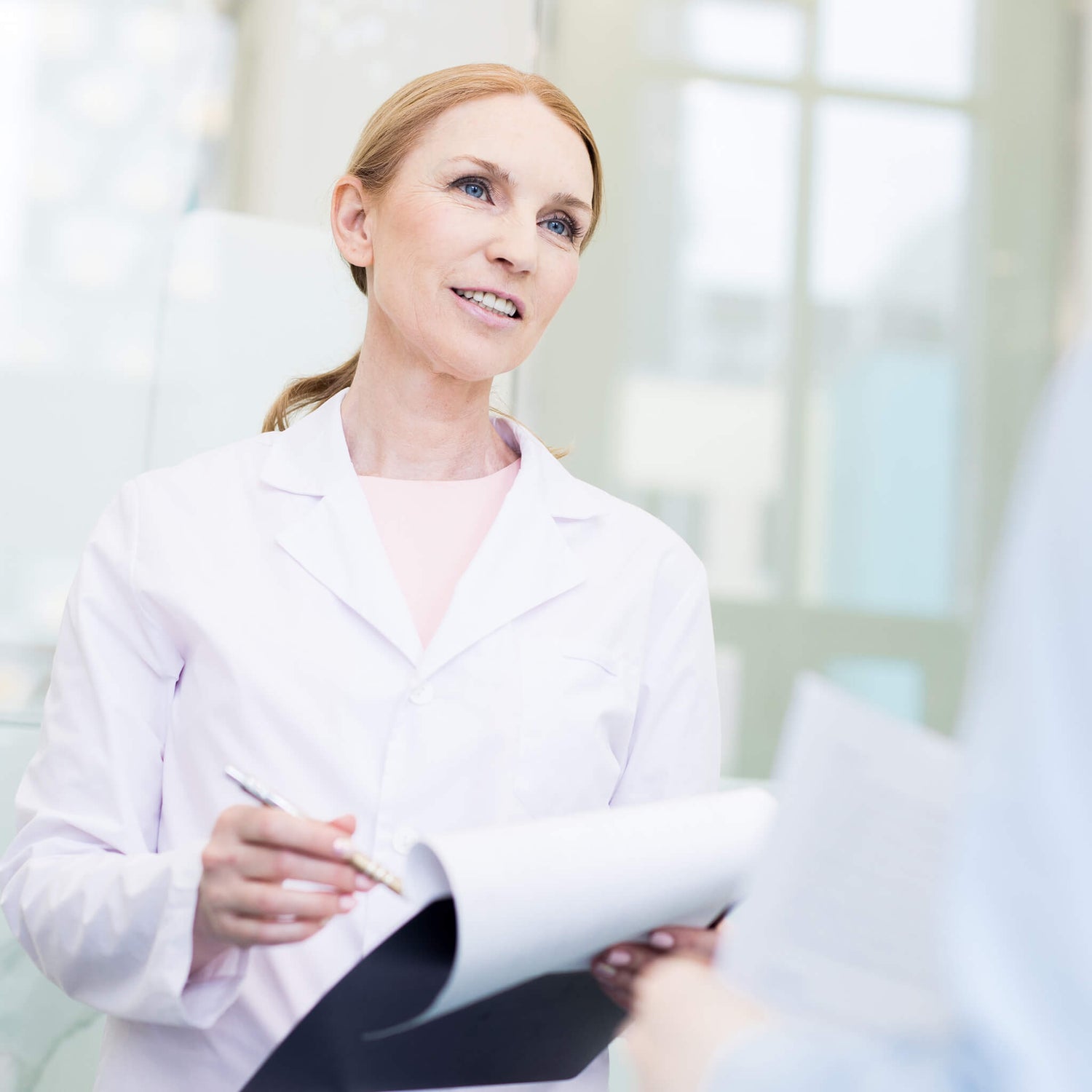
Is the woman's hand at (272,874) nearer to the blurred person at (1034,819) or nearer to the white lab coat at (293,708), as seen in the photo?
the white lab coat at (293,708)

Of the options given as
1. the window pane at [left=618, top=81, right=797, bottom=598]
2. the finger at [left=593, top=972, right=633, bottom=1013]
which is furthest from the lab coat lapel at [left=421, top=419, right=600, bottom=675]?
the window pane at [left=618, top=81, right=797, bottom=598]

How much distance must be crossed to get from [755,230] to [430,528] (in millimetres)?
1220

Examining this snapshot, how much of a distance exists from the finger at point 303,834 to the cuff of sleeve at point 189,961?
0.35 ft

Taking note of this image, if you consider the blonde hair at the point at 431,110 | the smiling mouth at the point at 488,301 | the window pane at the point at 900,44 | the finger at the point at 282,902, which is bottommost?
the finger at the point at 282,902

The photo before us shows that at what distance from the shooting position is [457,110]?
118 centimetres

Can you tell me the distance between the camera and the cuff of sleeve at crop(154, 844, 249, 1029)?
79 centimetres

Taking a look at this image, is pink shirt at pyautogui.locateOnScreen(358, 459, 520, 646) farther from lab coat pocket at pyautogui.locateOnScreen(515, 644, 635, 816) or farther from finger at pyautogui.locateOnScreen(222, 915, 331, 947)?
finger at pyautogui.locateOnScreen(222, 915, 331, 947)

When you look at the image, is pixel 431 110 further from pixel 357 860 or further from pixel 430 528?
pixel 357 860

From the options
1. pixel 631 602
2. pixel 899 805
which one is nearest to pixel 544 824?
pixel 899 805

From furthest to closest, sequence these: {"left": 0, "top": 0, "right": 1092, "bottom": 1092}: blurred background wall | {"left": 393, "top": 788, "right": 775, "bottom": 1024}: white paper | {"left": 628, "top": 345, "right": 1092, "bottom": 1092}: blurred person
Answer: {"left": 0, "top": 0, "right": 1092, "bottom": 1092}: blurred background wall
{"left": 393, "top": 788, "right": 775, "bottom": 1024}: white paper
{"left": 628, "top": 345, "right": 1092, "bottom": 1092}: blurred person

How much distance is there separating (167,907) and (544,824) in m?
0.28

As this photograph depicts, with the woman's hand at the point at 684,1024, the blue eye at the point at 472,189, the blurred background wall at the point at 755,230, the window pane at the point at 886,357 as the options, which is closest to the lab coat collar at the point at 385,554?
the blue eye at the point at 472,189

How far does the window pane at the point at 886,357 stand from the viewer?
2117 mm

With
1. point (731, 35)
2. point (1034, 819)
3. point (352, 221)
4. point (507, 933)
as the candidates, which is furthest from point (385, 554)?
point (731, 35)
